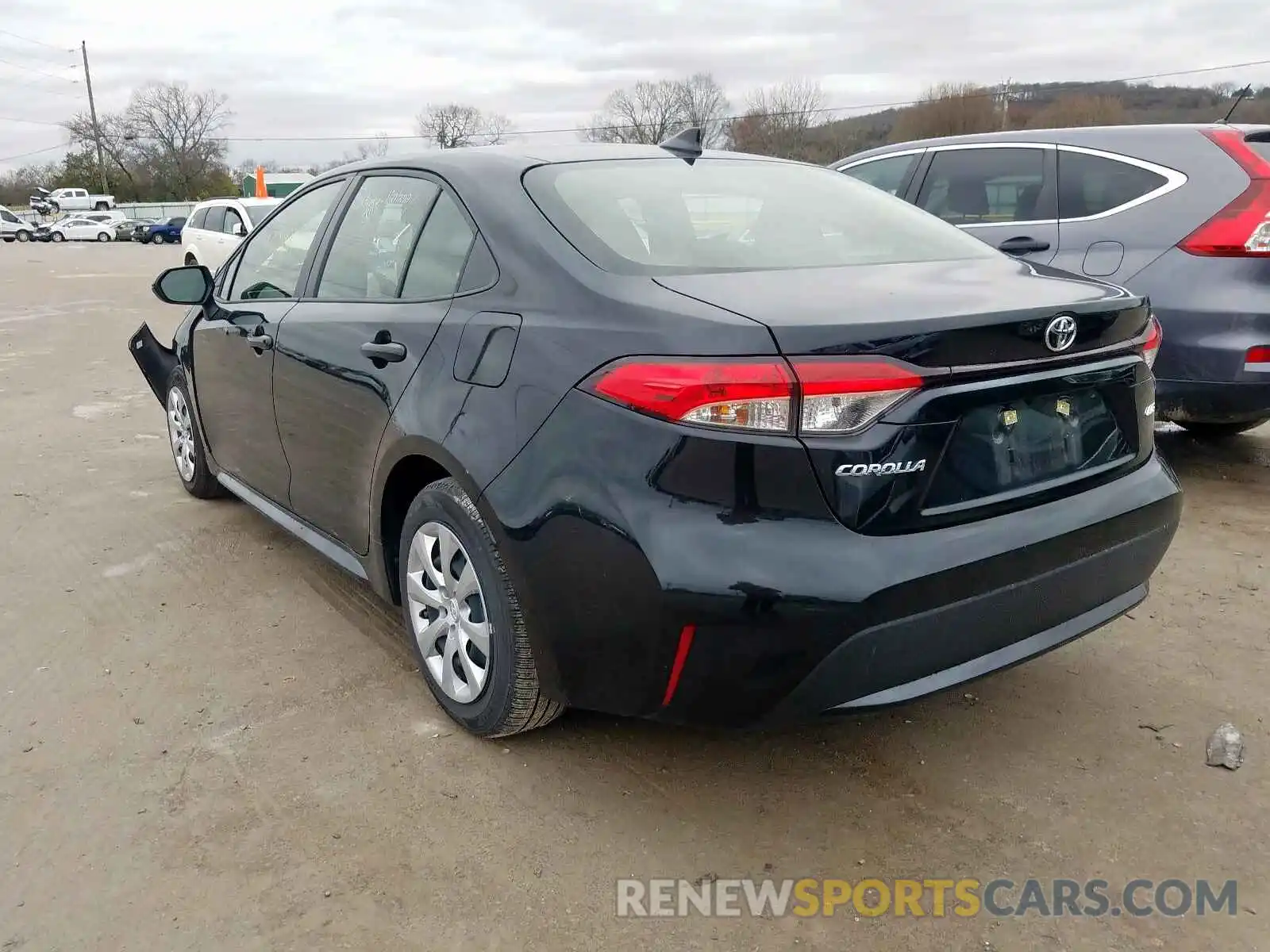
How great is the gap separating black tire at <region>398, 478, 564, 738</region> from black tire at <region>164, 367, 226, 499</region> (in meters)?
2.37

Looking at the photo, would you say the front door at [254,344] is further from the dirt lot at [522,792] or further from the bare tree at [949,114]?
the bare tree at [949,114]

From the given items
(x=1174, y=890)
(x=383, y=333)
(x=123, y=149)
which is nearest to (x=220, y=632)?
(x=383, y=333)

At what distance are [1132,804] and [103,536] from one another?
4.20 m

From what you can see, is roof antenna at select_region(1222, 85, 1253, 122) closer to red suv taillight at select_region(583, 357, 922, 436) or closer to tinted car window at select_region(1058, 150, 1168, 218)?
tinted car window at select_region(1058, 150, 1168, 218)

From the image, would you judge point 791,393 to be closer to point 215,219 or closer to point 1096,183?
point 1096,183

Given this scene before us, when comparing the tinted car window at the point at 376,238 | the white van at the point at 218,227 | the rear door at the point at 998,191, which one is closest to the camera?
the tinted car window at the point at 376,238

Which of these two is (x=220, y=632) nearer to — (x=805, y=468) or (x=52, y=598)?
(x=52, y=598)

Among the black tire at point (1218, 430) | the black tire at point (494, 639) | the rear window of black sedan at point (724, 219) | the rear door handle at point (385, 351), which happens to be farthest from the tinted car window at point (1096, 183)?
the black tire at point (494, 639)

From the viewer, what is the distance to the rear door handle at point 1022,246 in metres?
4.35

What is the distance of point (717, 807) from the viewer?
2471 millimetres

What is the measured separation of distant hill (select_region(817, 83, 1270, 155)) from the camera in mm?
43688

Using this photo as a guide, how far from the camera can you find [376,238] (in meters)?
3.18

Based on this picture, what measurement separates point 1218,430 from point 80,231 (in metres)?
52.0

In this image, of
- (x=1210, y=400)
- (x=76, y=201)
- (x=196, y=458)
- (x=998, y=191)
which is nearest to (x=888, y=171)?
(x=998, y=191)
